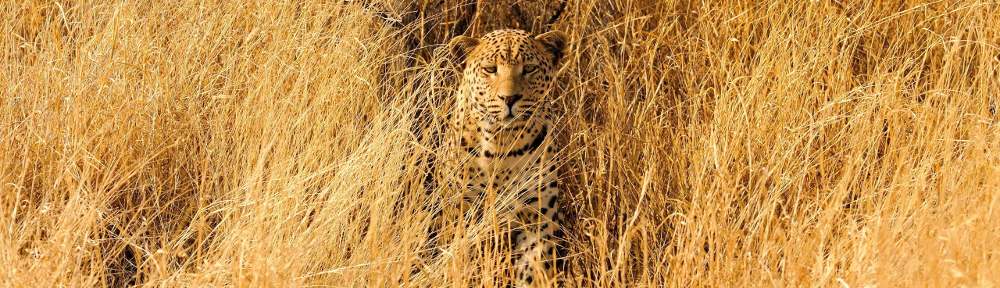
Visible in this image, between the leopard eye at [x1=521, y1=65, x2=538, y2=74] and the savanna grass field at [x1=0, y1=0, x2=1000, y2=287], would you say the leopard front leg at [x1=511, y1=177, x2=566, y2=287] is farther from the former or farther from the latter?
the leopard eye at [x1=521, y1=65, x2=538, y2=74]

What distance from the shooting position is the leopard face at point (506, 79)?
351 cm

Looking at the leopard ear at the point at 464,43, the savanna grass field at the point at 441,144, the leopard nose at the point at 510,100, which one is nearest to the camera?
the savanna grass field at the point at 441,144

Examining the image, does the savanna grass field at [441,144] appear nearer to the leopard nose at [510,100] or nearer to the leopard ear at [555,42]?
the leopard ear at [555,42]

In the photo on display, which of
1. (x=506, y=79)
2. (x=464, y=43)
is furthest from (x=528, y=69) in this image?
(x=464, y=43)

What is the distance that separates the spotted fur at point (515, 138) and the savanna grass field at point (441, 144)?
0.11 metres

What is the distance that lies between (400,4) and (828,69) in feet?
4.29

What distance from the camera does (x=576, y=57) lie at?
391 cm

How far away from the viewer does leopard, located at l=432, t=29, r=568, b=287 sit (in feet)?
11.6

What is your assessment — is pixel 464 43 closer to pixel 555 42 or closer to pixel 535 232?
pixel 555 42

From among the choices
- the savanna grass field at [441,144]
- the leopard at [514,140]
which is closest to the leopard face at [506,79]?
the leopard at [514,140]

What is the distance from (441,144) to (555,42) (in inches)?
16.8

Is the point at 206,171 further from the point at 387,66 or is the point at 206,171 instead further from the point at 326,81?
the point at 387,66

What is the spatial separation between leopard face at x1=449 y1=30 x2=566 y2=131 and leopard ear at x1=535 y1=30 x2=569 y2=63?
0.05 ft

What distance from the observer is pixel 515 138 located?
11.7 feet
